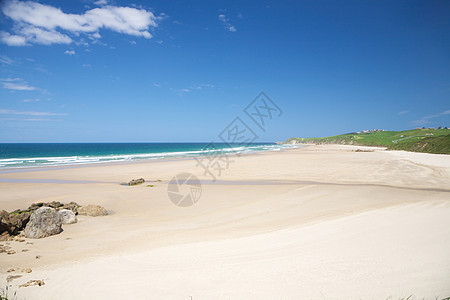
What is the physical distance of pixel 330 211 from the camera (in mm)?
7832

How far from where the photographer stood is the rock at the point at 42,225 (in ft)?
19.5

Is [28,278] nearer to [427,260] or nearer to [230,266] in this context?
[230,266]

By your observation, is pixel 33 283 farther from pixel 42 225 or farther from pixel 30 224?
pixel 30 224

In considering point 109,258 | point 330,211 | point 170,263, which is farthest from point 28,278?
point 330,211

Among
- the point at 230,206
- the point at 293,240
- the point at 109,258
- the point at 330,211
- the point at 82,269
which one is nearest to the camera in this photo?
the point at 82,269

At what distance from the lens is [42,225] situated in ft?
19.9

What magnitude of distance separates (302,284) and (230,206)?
5.81 metres

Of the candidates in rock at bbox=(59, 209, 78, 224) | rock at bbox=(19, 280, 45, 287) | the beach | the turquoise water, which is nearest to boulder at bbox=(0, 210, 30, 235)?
the beach

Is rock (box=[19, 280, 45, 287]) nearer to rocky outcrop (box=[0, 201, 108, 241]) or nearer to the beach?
the beach

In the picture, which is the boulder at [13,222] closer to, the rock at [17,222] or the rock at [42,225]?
the rock at [17,222]

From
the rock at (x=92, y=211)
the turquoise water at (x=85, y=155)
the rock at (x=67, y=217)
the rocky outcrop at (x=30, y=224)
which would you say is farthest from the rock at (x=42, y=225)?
the turquoise water at (x=85, y=155)

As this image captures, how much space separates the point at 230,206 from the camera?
9180 millimetres

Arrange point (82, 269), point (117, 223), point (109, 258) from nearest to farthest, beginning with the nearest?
point (82, 269)
point (109, 258)
point (117, 223)

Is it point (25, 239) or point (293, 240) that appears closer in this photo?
point (293, 240)
